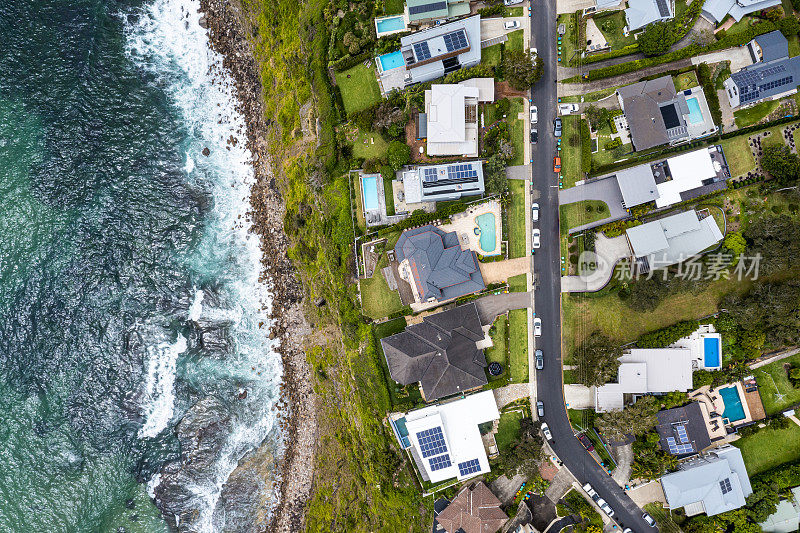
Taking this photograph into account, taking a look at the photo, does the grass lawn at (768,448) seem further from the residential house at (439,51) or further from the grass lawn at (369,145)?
the residential house at (439,51)

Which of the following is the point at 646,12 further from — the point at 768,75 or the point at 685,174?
the point at 685,174

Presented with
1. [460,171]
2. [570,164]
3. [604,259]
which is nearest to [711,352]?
[604,259]

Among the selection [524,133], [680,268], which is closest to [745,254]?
[680,268]

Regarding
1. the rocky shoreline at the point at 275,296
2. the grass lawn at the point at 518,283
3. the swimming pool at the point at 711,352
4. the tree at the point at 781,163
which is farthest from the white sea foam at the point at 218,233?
the tree at the point at 781,163

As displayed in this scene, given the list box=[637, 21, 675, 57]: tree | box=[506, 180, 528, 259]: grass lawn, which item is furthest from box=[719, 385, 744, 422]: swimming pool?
box=[637, 21, 675, 57]: tree

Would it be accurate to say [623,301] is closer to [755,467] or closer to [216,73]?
[755,467]

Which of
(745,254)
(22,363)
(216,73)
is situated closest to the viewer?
(745,254)
